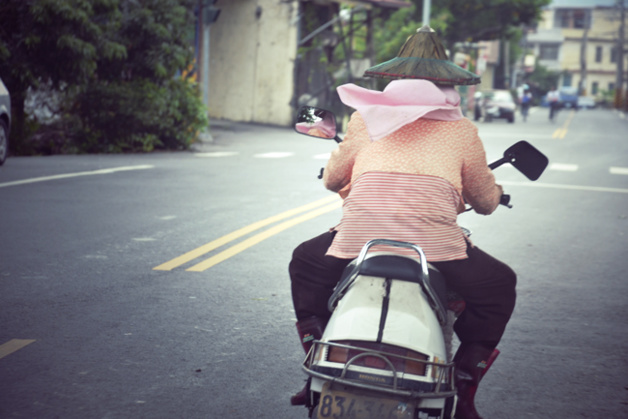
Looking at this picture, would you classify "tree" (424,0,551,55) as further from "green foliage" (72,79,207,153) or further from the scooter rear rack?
the scooter rear rack

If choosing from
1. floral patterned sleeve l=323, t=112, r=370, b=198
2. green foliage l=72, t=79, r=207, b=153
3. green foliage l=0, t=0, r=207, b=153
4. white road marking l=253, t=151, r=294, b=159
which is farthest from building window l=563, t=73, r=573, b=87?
floral patterned sleeve l=323, t=112, r=370, b=198

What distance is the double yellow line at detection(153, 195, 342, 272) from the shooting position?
7235mm

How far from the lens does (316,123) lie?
3795 millimetres

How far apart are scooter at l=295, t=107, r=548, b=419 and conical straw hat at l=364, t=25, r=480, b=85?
118cm

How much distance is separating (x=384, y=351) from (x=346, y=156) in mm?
1043

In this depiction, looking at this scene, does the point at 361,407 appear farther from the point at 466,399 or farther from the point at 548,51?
the point at 548,51

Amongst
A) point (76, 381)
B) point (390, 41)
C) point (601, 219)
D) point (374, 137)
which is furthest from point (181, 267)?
point (390, 41)

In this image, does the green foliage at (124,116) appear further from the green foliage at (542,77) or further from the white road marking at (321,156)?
the green foliage at (542,77)

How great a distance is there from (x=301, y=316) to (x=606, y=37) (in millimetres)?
122156

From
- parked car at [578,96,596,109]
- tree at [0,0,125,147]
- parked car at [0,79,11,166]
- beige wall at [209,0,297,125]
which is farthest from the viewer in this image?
parked car at [578,96,596,109]

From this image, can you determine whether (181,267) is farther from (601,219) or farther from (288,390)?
(601,219)

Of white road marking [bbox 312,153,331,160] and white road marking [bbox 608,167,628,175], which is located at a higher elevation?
white road marking [bbox 608,167,628,175]

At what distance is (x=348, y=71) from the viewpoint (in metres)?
29.3

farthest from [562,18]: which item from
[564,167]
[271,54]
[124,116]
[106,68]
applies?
[124,116]
